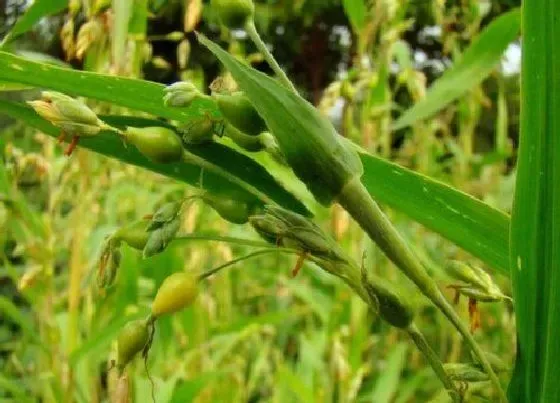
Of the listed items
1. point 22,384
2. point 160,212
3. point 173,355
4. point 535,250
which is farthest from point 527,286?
point 22,384

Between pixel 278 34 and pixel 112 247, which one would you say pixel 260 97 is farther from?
pixel 278 34

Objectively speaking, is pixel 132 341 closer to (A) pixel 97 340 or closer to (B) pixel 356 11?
(A) pixel 97 340

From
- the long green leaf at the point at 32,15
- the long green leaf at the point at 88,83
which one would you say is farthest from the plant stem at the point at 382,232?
the long green leaf at the point at 32,15

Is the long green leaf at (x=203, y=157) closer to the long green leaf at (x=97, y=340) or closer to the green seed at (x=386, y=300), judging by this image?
the green seed at (x=386, y=300)

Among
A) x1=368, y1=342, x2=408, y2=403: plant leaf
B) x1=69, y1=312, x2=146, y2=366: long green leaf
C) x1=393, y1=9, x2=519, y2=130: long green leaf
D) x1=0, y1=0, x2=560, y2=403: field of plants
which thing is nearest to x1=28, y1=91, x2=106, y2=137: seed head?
x1=0, y1=0, x2=560, y2=403: field of plants

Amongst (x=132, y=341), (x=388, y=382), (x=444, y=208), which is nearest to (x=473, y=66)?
(x=444, y=208)

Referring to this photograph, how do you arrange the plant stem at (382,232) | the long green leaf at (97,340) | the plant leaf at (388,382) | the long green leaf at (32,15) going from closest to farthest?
the plant stem at (382,232) → the long green leaf at (32,15) → the long green leaf at (97,340) → the plant leaf at (388,382)
